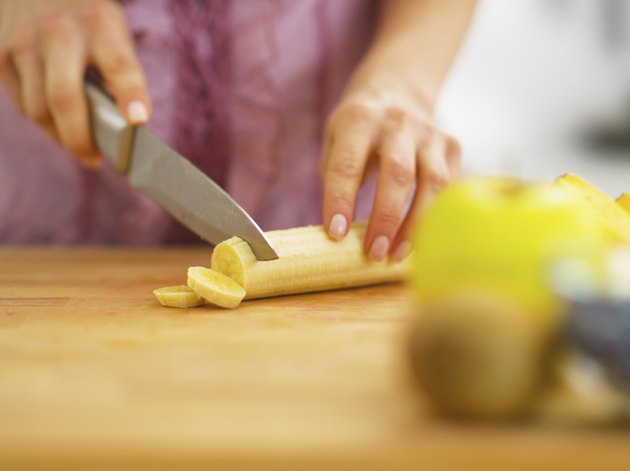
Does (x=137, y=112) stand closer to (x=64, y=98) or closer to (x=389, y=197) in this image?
(x=64, y=98)

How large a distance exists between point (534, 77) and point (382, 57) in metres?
1.93

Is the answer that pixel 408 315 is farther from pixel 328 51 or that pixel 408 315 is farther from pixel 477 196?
pixel 328 51

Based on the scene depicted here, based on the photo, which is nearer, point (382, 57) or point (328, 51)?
point (382, 57)

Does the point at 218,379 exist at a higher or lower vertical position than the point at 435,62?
lower

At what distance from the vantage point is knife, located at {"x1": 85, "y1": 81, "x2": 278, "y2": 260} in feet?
3.91

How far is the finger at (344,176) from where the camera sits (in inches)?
48.8

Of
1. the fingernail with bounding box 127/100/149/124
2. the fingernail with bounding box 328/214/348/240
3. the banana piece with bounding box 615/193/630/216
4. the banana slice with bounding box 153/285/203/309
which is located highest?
the fingernail with bounding box 127/100/149/124

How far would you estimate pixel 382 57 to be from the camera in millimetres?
1516

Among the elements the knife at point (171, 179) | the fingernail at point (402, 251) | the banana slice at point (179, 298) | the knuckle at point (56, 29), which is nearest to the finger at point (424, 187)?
the fingernail at point (402, 251)

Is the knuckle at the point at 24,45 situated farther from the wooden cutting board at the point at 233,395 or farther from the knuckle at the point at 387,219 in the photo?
the knuckle at the point at 387,219

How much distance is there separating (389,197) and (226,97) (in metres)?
0.55

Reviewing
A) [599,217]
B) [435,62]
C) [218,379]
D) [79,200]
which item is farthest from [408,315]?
[79,200]

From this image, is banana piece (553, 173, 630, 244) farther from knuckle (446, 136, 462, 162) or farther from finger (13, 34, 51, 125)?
finger (13, 34, 51, 125)

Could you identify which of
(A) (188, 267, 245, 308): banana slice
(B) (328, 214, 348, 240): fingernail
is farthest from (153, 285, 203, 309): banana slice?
(B) (328, 214, 348, 240): fingernail
